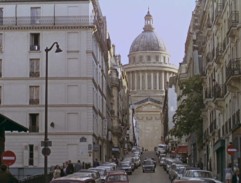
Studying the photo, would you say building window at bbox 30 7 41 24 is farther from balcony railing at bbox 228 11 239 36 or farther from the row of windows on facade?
balcony railing at bbox 228 11 239 36

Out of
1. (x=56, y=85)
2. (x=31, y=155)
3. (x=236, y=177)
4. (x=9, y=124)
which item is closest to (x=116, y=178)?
(x=236, y=177)

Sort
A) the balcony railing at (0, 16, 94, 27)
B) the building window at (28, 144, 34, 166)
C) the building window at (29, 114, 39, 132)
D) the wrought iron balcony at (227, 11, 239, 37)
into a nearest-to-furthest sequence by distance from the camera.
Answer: the wrought iron balcony at (227, 11, 239, 37) < the building window at (28, 144, 34, 166) < the building window at (29, 114, 39, 132) < the balcony railing at (0, 16, 94, 27)

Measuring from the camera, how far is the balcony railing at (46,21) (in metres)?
67.5

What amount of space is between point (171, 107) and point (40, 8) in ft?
312

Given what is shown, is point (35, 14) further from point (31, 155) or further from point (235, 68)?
point (235, 68)

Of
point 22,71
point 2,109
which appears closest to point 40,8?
point 22,71

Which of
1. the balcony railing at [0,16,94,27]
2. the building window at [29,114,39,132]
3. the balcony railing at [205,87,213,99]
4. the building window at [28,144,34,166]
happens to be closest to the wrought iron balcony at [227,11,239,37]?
the balcony railing at [205,87,213,99]

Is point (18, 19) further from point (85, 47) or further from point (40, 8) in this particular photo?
point (85, 47)

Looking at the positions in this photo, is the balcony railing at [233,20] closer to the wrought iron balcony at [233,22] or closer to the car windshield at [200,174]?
the wrought iron balcony at [233,22]

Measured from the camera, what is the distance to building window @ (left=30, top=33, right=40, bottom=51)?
6775 centimetres

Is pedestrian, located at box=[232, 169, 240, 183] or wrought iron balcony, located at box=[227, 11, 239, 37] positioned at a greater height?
wrought iron balcony, located at box=[227, 11, 239, 37]

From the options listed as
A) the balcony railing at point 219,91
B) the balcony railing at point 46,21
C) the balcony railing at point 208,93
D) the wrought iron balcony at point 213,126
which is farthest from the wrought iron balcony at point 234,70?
the balcony railing at point 46,21

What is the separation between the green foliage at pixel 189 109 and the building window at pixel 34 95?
44.4 ft

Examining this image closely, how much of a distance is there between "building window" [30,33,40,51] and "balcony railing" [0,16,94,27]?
1.09m
